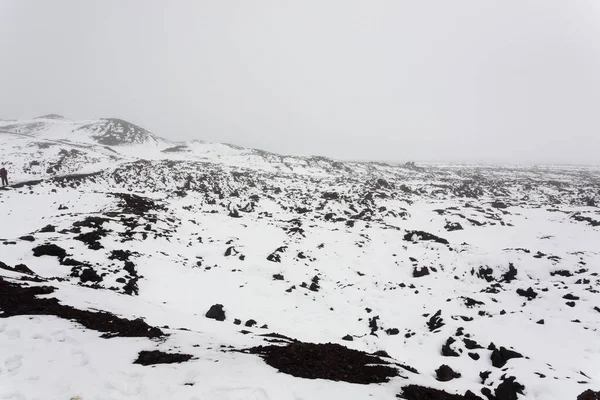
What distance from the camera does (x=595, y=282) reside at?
14.4 meters

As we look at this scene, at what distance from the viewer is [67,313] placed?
8234 millimetres

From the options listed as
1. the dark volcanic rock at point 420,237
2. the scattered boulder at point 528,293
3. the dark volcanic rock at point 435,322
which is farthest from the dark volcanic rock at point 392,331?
the dark volcanic rock at point 420,237

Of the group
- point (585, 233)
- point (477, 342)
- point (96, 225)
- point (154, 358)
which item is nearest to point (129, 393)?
point (154, 358)

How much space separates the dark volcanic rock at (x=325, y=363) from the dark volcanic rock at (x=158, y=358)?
1598mm

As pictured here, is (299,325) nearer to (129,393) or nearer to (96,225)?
(129,393)

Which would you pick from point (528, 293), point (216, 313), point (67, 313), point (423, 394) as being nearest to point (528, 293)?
point (528, 293)

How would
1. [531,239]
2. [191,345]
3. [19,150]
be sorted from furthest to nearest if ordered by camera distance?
Answer: [19,150], [531,239], [191,345]

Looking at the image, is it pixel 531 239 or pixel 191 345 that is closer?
pixel 191 345

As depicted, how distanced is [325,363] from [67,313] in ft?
23.5

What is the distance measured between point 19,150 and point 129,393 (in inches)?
2286

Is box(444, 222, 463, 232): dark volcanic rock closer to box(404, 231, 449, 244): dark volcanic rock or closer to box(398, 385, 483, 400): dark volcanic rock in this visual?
box(404, 231, 449, 244): dark volcanic rock

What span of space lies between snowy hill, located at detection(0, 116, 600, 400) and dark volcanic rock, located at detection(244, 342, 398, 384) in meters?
0.06

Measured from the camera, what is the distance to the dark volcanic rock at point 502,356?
9.50m

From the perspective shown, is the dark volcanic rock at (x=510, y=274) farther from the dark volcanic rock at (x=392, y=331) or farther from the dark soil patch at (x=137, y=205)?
the dark soil patch at (x=137, y=205)
